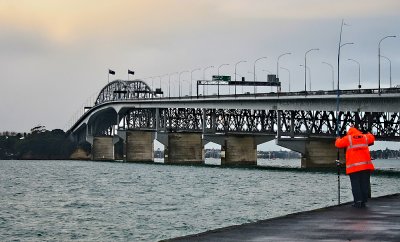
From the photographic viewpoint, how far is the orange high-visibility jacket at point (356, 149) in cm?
2828

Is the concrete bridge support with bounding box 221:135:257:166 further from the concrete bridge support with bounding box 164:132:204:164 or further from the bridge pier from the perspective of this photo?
the concrete bridge support with bounding box 164:132:204:164

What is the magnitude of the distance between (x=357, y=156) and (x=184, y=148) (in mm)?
159953

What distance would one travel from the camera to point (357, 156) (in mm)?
28469

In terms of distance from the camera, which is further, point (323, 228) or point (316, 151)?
point (316, 151)

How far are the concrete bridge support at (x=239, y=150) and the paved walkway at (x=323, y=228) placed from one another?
138702 millimetres

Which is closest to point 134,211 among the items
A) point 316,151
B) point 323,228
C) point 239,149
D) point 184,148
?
point 323,228

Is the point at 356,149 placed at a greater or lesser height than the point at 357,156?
greater

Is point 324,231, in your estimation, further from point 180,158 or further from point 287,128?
point 180,158

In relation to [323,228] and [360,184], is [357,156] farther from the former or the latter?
[323,228]

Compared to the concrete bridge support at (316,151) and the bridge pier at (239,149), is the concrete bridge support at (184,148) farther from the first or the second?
the concrete bridge support at (316,151)

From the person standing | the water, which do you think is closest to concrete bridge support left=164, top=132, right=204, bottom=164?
the water

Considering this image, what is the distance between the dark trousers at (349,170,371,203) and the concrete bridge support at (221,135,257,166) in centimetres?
13757

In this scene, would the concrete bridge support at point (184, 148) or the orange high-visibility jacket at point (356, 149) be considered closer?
the orange high-visibility jacket at point (356, 149)

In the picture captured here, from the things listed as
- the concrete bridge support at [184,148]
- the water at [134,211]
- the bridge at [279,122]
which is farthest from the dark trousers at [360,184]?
the concrete bridge support at [184,148]
